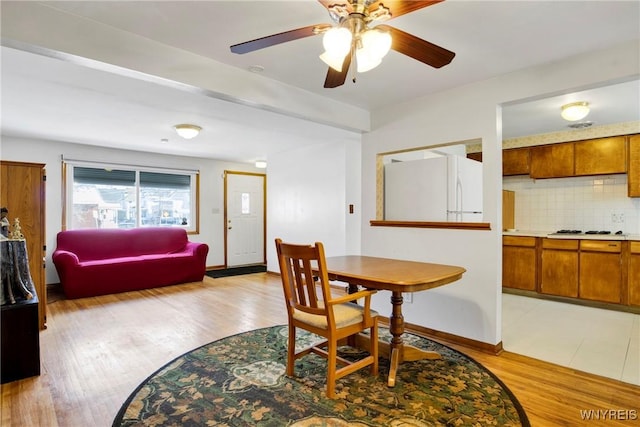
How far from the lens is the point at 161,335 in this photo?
3145 mm

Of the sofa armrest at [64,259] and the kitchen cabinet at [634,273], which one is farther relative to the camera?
the sofa armrest at [64,259]

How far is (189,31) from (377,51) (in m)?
1.24

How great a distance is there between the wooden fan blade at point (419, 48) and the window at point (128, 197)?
547 centimetres

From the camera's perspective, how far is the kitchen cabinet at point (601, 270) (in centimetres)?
382

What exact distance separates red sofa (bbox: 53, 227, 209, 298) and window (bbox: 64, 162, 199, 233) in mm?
405

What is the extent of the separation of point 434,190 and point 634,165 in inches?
101

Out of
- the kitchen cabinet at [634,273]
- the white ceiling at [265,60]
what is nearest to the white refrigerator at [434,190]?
the white ceiling at [265,60]

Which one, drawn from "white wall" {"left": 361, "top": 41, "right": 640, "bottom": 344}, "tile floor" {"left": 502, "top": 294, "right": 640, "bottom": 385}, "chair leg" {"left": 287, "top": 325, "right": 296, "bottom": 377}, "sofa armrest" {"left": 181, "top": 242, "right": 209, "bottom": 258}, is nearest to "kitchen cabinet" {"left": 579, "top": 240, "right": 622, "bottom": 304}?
"tile floor" {"left": 502, "top": 294, "right": 640, "bottom": 385}

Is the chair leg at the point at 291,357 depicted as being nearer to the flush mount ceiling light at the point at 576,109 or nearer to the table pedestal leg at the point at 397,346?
the table pedestal leg at the point at 397,346

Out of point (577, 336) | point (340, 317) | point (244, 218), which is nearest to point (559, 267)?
point (577, 336)

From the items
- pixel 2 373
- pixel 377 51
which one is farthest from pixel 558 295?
pixel 2 373

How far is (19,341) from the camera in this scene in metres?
2.34

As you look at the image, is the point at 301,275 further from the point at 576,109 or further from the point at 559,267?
the point at 559,267

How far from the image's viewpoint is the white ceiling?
188 cm
